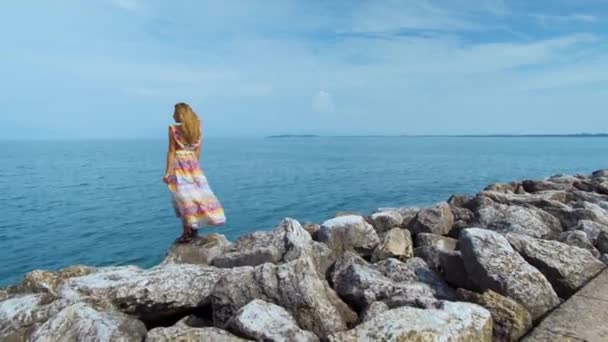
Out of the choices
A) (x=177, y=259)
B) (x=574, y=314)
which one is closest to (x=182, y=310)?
(x=177, y=259)

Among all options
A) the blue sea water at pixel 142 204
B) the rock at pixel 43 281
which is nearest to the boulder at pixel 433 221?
the rock at pixel 43 281

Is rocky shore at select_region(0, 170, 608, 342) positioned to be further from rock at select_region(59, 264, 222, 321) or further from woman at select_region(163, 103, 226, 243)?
woman at select_region(163, 103, 226, 243)

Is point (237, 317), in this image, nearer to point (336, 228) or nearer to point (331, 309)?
point (331, 309)

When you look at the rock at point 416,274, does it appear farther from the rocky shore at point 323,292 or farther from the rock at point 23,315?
the rock at point 23,315

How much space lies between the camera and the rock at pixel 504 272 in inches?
204

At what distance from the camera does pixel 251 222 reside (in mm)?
20281

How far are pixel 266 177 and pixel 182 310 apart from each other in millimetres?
33856

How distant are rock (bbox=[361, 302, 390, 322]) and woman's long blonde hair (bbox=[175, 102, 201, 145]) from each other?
435cm

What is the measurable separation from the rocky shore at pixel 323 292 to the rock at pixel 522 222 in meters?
0.65

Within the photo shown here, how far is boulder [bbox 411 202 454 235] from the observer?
28.8 ft

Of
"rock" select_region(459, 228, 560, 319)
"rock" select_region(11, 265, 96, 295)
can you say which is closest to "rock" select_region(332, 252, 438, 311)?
"rock" select_region(459, 228, 560, 319)

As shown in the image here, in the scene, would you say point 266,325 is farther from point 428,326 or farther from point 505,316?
point 505,316

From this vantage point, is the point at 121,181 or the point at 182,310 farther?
the point at 121,181

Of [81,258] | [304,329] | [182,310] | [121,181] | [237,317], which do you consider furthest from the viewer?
[121,181]
